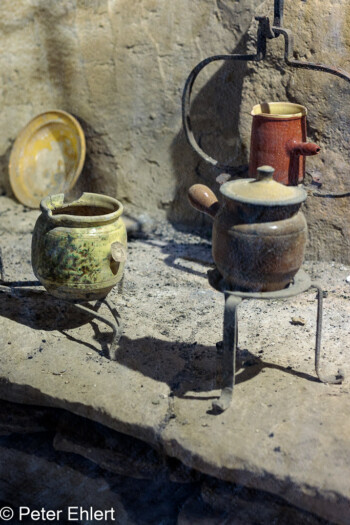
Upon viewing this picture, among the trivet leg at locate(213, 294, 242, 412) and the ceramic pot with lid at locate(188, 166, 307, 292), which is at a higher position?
the ceramic pot with lid at locate(188, 166, 307, 292)

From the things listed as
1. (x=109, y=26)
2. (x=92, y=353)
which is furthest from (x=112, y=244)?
(x=109, y=26)

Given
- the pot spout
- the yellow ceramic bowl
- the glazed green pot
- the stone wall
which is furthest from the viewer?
the yellow ceramic bowl

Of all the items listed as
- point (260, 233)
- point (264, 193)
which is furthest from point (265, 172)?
point (260, 233)

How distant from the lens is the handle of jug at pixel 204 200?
2754mm

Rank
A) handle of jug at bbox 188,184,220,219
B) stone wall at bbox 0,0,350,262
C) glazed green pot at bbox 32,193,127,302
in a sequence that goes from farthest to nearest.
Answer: stone wall at bbox 0,0,350,262 → glazed green pot at bbox 32,193,127,302 → handle of jug at bbox 188,184,220,219

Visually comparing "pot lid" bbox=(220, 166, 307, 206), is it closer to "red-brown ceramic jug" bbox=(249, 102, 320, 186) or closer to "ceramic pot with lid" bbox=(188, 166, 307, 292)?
"ceramic pot with lid" bbox=(188, 166, 307, 292)

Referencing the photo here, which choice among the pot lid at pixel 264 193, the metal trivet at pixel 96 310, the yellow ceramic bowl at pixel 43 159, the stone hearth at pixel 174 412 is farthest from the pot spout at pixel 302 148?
the yellow ceramic bowl at pixel 43 159

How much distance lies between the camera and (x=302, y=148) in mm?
3256

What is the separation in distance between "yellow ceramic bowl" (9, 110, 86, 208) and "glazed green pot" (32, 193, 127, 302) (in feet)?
5.92

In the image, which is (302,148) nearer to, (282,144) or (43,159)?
(282,144)

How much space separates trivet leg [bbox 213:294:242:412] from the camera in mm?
2570

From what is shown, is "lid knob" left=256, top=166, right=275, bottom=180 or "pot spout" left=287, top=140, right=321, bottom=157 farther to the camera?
"pot spout" left=287, top=140, right=321, bottom=157

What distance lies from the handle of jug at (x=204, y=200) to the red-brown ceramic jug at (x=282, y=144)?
67 centimetres

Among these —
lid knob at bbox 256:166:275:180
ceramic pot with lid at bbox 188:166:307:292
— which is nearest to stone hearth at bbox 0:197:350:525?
ceramic pot with lid at bbox 188:166:307:292
